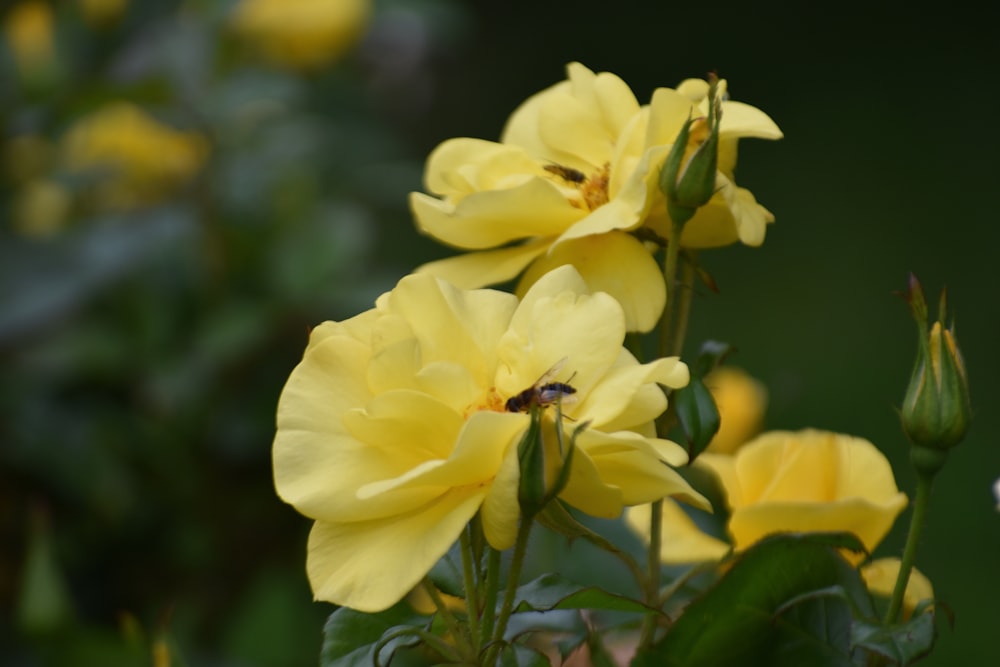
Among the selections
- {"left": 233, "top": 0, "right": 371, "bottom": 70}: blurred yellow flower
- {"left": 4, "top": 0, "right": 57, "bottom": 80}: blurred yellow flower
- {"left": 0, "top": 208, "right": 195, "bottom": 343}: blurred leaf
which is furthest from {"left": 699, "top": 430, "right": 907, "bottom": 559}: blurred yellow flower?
{"left": 233, "top": 0, "right": 371, "bottom": 70}: blurred yellow flower

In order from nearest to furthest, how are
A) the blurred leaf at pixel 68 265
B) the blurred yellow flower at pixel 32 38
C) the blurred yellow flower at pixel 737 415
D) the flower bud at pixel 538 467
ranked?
1. the flower bud at pixel 538 467
2. the blurred yellow flower at pixel 737 415
3. the blurred leaf at pixel 68 265
4. the blurred yellow flower at pixel 32 38

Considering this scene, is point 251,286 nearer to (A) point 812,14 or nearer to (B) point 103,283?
(B) point 103,283

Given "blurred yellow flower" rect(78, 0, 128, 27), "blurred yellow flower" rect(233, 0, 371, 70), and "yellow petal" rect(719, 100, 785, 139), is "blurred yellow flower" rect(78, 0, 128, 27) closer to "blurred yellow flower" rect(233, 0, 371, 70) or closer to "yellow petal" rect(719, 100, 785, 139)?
"blurred yellow flower" rect(233, 0, 371, 70)

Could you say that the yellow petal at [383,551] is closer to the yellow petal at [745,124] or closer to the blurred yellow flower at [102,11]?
the yellow petal at [745,124]

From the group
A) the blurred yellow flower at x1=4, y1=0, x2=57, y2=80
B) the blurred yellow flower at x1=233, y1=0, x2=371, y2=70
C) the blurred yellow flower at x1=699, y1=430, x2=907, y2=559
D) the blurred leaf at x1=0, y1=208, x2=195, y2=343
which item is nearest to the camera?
the blurred yellow flower at x1=699, y1=430, x2=907, y2=559

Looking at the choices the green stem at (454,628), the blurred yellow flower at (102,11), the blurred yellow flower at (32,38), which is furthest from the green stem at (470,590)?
the blurred yellow flower at (102,11)

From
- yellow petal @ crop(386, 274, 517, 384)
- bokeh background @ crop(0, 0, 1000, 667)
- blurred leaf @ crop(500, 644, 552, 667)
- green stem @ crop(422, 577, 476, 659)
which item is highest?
yellow petal @ crop(386, 274, 517, 384)
